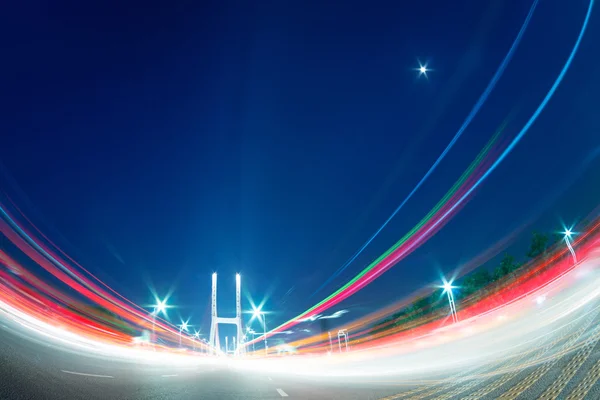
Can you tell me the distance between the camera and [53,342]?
17828mm

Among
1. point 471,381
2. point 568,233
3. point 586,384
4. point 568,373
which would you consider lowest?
point 586,384

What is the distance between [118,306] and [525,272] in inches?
2309

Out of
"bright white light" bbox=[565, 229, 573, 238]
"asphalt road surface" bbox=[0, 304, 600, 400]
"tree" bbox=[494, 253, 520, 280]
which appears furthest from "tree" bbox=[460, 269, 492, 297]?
"asphalt road surface" bbox=[0, 304, 600, 400]

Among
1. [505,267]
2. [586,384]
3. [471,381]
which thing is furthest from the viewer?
[505,267]

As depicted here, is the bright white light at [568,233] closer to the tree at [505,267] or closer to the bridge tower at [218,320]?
the tree at [505,267]

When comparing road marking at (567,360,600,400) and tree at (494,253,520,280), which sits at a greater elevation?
tree at (494,253,520,280)

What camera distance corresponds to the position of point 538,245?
2522 inches

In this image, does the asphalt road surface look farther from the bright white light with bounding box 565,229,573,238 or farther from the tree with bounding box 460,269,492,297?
the tree with bounding box 460,269,492,297

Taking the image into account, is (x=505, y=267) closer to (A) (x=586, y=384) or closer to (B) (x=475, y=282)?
(B) (x=475, y=282)

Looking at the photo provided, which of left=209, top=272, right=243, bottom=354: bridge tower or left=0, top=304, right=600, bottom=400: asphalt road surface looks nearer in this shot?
left=0, top=304, right=600, bottom=400: asphalt road surface

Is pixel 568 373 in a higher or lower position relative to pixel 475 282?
lower

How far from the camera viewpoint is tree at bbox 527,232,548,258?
63356mm

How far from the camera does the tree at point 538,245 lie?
208ft

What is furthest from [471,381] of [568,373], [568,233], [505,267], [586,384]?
[505,267]
